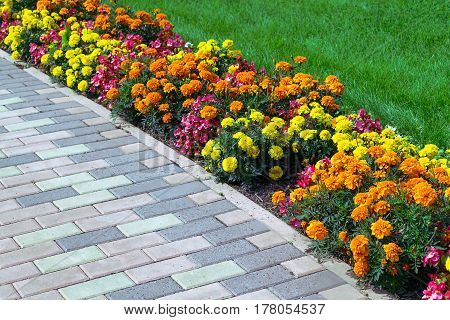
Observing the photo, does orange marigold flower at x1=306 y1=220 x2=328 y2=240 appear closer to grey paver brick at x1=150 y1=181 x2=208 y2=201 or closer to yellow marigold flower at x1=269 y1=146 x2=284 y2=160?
yellow marigold flower at x1=269 y1=146 x2=284 y2=160

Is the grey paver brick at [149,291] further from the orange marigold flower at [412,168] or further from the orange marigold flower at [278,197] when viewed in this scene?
the orange marigold flower at [412,168]

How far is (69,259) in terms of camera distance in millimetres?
4109

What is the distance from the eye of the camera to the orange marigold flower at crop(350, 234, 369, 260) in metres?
3.79

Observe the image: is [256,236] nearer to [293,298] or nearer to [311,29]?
[293,298]

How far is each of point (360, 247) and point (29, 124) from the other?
3.09 meters

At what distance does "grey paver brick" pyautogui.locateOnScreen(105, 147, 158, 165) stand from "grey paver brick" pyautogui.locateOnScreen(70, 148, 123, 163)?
0.06m

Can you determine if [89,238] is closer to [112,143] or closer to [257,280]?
[257,280]

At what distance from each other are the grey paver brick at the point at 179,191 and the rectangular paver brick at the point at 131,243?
1.57 ft

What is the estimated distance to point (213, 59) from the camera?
609 cm

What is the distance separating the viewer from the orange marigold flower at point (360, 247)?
149 inches

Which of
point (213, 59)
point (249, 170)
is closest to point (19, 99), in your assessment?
point (213, 59)

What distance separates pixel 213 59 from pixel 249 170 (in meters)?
1.50

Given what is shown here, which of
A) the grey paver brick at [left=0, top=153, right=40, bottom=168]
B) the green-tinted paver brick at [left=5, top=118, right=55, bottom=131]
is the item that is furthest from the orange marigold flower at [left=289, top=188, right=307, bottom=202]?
the green-tinted paver brick at [left=5, top=118, right=55, bottom=131]

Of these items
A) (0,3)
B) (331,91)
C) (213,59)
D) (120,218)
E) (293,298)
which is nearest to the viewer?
(293,298)
